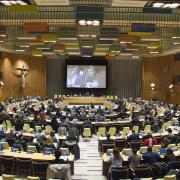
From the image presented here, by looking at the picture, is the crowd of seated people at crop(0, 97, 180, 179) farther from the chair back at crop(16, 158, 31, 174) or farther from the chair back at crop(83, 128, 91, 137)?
the chair back at crop(16, 158, 31, 174)

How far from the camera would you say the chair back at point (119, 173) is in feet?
45.4

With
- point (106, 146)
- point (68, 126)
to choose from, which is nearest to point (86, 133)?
point (68, 126)

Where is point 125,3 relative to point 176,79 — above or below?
above

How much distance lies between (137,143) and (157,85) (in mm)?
31259

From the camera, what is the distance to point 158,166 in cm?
1406

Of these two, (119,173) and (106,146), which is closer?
(119,173)

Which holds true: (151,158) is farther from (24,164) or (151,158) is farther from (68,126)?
(68,126)

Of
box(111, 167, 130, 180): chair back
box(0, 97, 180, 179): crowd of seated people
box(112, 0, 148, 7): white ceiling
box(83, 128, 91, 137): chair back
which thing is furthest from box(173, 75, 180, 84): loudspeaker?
box(111, 167, 130, 180): chair back

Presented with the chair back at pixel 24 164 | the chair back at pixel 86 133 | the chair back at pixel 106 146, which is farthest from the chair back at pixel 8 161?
the chair back at pixel 86 133

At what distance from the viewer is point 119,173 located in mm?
13914

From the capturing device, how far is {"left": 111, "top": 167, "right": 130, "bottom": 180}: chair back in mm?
13852

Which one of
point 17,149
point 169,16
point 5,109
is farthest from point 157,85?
point 17,149

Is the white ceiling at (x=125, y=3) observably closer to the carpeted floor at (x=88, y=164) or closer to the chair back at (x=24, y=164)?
the carpeted floor at (x=88, y=164)

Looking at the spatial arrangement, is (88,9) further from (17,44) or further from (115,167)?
(17,44)
